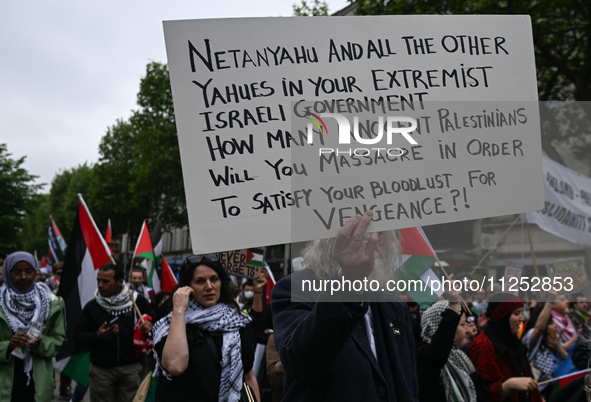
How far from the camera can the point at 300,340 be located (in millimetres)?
1856

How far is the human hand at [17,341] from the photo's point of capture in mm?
4754

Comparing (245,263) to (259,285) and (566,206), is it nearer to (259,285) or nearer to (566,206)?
(259,285)

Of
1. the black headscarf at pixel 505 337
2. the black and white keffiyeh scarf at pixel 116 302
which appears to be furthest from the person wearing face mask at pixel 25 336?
the black headscarf at pixel 505 337

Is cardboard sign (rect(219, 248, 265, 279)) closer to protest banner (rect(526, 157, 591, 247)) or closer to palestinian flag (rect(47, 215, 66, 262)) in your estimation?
protest banner (rect(526, 157, 591, 247))

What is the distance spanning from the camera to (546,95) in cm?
1316

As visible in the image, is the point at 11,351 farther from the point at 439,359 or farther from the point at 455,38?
the point at 455,38

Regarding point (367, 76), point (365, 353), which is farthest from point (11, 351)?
point (367, 76)

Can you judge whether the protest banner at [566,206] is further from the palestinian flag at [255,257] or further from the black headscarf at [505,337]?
the palestinian flag at [255,257]

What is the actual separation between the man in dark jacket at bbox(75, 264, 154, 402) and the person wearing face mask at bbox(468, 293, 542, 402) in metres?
3.41

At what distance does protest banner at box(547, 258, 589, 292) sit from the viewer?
2410 millimetres

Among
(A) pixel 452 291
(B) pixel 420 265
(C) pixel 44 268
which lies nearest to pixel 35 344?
(B) pixel 420 265

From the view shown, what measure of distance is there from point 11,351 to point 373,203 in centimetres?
428

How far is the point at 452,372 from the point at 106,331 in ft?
11.3

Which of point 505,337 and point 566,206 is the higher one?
point 566,206
